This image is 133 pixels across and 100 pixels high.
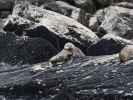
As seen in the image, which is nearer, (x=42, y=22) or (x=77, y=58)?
(x=77, y=58)

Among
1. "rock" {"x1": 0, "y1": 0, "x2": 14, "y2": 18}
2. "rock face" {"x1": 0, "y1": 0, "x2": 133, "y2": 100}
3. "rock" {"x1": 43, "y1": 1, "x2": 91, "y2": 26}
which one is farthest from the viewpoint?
"rock" {"x1": 0, "y1": 0, "x2": 14, "y2": 18}

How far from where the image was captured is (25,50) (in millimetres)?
17422

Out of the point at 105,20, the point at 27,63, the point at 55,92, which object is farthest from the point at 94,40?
the point at 55,92

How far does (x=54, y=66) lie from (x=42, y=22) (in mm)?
4867

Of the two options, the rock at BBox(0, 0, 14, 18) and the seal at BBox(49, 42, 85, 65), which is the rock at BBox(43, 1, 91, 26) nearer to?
the rock at BBox(0, 0, 14, 18)

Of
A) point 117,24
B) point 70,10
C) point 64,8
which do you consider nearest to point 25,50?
point 117,24

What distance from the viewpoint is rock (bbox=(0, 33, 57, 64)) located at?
54.6ft

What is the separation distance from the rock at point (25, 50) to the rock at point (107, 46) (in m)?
1.66

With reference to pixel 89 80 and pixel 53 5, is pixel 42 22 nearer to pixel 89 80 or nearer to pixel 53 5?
pixel 53 5

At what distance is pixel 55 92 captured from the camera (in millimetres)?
10828

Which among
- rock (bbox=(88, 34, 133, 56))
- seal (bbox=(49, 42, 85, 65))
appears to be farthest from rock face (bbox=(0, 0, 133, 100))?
seal (bbox=(49, 42, 85, 65))

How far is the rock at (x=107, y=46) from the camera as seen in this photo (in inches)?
674

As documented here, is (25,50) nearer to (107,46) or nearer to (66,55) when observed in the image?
(66,55)

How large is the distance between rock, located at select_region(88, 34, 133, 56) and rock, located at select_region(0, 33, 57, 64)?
1657mm
